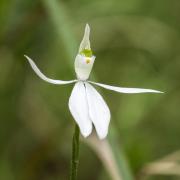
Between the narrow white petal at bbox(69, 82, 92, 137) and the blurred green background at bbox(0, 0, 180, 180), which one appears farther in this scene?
the blurred green background at bbox(0, 0, 180, 180)

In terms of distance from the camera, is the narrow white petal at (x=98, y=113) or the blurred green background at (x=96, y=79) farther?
the blurred green background at (x=96, y=79)

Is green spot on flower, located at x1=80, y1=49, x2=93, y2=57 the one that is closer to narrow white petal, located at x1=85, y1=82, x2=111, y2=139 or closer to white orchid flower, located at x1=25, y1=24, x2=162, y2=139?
white orchid flower, located at x1=25, y1=24, x2=162, y2=139

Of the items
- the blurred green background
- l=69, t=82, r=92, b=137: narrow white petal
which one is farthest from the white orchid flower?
the blurred green background

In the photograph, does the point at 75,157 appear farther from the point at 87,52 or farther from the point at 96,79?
the point at 96,79

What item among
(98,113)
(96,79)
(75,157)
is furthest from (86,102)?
(96,79)

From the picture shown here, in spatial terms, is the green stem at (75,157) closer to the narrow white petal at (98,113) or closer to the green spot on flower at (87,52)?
the narrow white petal at (98,113)

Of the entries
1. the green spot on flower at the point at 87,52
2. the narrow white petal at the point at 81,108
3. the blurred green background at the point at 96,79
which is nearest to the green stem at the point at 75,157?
the narrow white petal at the point at 81,108

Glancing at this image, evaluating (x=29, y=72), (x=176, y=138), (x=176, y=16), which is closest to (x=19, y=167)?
(x=29, y=72)
